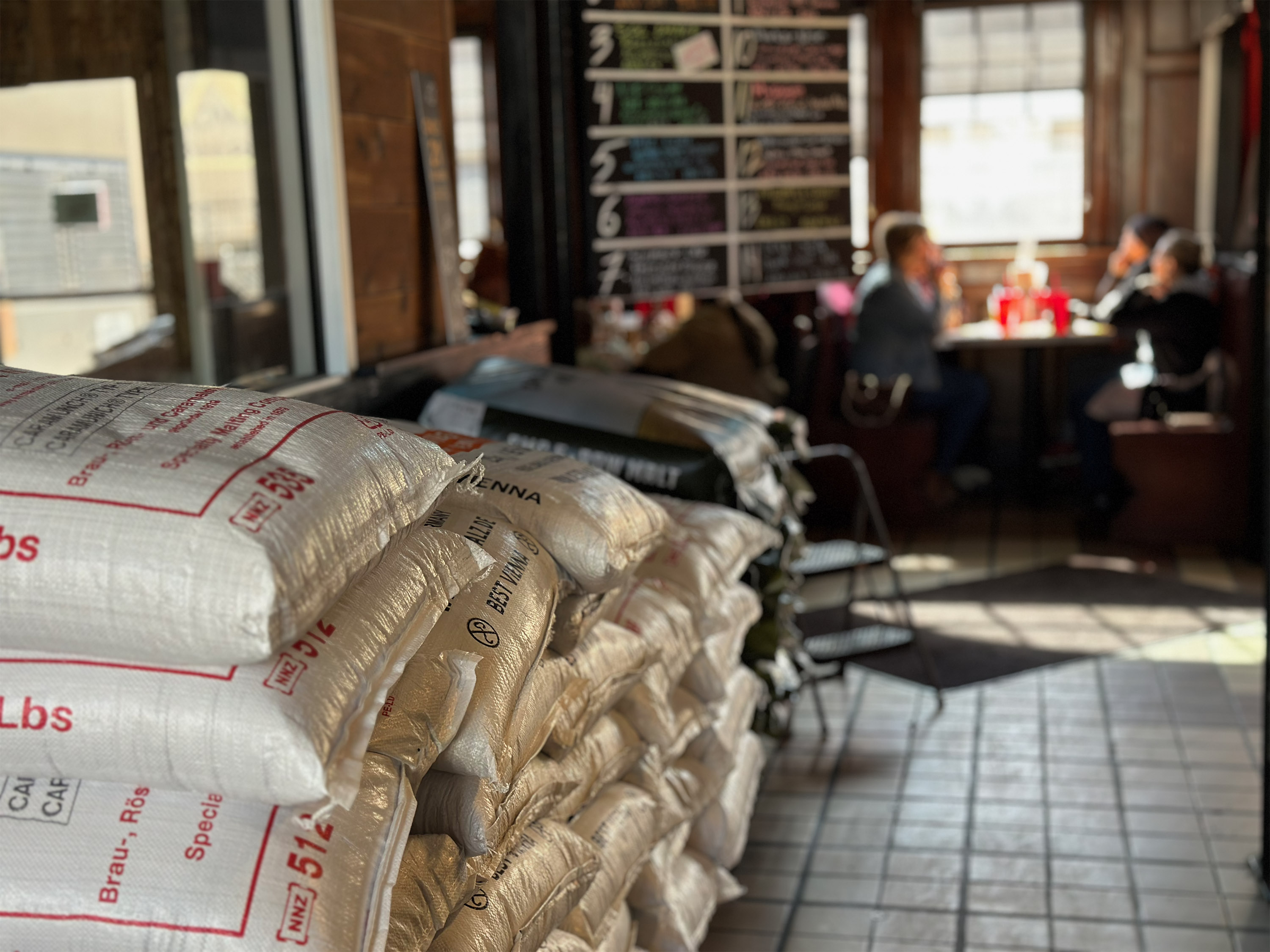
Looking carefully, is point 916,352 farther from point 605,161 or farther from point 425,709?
point 425,709

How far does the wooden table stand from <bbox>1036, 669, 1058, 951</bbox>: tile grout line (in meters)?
2.76

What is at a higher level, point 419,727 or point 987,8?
point 987,8

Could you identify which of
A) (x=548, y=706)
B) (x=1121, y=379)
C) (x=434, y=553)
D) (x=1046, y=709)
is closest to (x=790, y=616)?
(x=1046, y=709)

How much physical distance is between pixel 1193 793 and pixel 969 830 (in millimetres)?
631

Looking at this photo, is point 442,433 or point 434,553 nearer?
point 434,553

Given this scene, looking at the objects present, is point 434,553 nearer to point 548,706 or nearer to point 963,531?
point 548,706

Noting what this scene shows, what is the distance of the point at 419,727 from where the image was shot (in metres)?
1.44

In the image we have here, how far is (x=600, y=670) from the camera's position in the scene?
2.10 metres

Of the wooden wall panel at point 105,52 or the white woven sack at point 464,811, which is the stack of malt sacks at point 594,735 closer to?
the white woven sack at point 464,811

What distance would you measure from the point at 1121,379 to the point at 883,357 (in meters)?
1.11

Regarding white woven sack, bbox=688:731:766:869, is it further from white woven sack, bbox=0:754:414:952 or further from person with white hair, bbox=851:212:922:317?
person with white hair, bbox=851:212:922:317

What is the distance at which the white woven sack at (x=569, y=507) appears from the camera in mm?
1986

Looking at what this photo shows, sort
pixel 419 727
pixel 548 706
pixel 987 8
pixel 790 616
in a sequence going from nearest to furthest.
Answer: pixel 419 727 < pixel 548 706 < pixel 790 616 < pixel 987 8

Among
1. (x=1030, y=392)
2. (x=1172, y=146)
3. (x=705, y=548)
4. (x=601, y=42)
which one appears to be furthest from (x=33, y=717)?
(x=1172, y=146)
